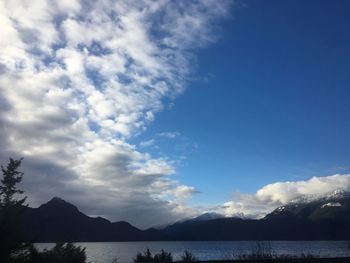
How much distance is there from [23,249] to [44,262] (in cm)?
A: 140

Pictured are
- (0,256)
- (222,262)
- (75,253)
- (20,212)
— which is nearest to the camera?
(222,262)

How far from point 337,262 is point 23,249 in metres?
12.0

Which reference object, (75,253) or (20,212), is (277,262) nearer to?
(20,212)

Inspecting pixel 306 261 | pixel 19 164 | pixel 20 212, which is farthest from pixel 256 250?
pixel 19 164

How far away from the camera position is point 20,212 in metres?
20.0

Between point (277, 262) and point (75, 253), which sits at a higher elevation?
point (75, 253)

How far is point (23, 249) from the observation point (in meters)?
18.5

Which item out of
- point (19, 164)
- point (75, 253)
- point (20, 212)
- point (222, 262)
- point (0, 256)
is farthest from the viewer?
point (19, 164)

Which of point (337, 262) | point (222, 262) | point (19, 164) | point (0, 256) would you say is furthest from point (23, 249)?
point (19, 164)

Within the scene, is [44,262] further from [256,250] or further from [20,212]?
[256,250]

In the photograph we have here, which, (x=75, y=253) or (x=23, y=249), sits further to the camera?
(x=75, y=253)

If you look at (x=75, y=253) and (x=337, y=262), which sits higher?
(x=75, y=253)

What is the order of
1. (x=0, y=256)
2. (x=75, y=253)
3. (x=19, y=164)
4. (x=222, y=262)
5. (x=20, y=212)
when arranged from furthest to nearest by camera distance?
(x=19, y=164)
(x=75, y=253)
(x=20, y=212)
(x=0, y=256)
(x=222, y=262)

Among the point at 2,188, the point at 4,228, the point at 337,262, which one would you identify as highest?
the point at 2,188
